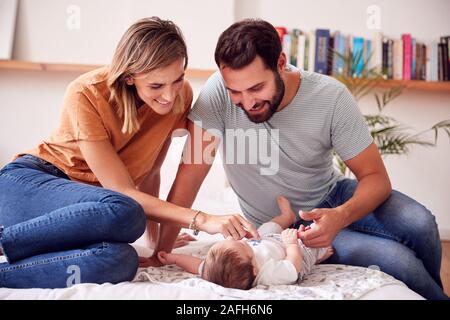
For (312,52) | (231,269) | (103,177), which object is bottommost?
(231,269)

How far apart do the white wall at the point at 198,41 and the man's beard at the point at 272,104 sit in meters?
1.56

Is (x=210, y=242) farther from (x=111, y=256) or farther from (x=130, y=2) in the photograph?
(x=130, y=2)

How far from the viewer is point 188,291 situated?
4.80 feet

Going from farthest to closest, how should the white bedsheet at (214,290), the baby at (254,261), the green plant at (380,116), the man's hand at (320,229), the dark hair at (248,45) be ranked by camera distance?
1. the green plant at (380,116)
2. the dark hair at (248,45)
3. the man's hand at (320,229)
4. the baby at (254,261)
5. the white bedsheet at (214,290)

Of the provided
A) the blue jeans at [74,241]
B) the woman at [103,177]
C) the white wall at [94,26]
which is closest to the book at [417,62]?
the white wall at [94,26]

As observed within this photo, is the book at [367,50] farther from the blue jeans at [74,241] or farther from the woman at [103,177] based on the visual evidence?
the blue jeans at [74,241]

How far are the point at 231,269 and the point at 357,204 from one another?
1.68ft

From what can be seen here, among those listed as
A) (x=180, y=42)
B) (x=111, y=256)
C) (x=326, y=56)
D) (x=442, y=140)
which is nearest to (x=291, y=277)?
(x=111, y=256)

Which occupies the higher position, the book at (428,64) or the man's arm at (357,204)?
the book at (428,64)

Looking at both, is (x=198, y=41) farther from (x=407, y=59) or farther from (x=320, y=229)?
(x=320, y=229)

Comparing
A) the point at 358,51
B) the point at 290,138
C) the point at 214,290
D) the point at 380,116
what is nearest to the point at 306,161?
the point at 290,138

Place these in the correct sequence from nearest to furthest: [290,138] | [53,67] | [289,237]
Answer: [289,237] → [290,138] → [53,67]

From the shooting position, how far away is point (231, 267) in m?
1.53

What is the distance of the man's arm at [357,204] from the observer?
5.44 feet
